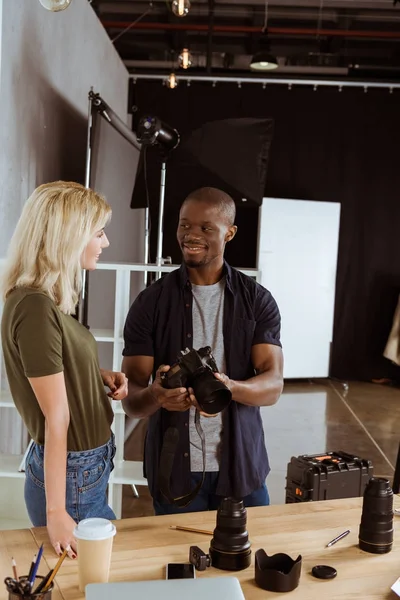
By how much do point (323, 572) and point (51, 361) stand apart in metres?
0.70

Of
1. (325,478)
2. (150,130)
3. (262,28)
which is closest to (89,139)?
(150,130)

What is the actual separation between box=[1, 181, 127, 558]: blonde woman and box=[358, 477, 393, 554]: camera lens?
0.60 meters

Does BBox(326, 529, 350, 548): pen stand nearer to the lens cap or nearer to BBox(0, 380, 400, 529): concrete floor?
the lens cap

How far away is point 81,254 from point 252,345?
685 millimetres

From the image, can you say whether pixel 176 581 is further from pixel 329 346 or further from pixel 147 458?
pixel 329 346

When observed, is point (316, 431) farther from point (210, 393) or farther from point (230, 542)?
point (230, 542)

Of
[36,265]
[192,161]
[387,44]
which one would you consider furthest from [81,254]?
[387,44]

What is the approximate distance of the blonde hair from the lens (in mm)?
1612

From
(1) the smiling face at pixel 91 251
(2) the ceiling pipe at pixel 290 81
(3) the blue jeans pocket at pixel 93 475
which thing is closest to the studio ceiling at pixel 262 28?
(2) the ceiling pipe at pixel 290 81

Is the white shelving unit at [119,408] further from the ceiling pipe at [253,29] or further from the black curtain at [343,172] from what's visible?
the black curtain at [343,172]

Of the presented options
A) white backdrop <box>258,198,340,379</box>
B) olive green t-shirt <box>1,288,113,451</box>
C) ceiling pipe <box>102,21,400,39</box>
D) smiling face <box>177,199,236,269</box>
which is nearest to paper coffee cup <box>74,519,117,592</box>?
olive green t-shirt <box>1,288,113,451</box>

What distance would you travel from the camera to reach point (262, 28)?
6508 mm

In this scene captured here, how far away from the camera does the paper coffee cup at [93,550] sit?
1.21 metres

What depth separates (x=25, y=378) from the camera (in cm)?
162
